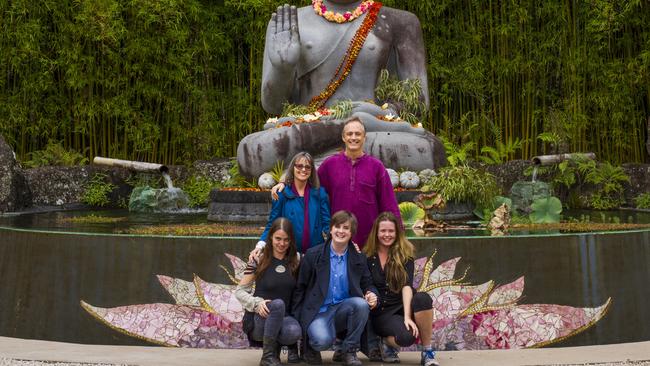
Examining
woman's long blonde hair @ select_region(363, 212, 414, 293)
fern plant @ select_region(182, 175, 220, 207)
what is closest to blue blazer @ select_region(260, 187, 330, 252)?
woman's long blonde hair @ select_region(363, 212, 414, 293)

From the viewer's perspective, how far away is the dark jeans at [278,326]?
14.7 feet

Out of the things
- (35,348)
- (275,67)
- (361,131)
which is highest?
(275,67)

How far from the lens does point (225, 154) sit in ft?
40.4

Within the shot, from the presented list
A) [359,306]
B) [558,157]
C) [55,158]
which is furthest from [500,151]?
[359,306]

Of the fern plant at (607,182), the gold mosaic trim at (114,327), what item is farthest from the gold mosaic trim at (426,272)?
the fern plant at (607,182)

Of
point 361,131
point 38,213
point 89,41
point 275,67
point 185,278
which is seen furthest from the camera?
point 89,41

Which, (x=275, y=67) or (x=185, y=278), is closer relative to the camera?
(x=185, y=278)

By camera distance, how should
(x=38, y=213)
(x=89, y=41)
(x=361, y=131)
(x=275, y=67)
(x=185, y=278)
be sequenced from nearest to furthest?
(x=361, y=131)
(x=185, y=278)
(x=275, y=67)
(x=38, y=213)
(x=89, y=41)

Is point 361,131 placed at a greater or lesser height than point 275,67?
lesser

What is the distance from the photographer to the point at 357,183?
4934 millimetres

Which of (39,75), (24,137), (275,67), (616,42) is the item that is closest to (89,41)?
(39,75)

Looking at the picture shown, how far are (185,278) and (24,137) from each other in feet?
23.3

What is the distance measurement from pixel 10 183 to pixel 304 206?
547 centimetres

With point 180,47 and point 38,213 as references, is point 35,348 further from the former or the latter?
point 180,47
